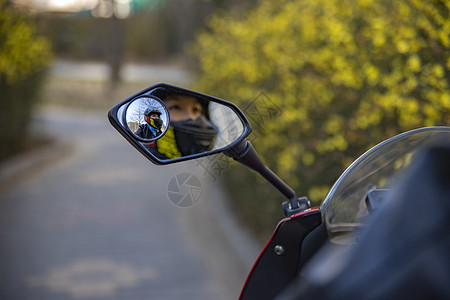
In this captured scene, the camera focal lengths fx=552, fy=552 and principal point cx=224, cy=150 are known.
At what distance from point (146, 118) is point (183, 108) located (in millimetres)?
128

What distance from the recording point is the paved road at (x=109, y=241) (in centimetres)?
429

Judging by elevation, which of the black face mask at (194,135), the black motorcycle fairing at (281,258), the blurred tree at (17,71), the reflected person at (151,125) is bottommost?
the black motorcycle fairing at (281,258)

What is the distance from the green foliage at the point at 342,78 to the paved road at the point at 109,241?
1.02 metres

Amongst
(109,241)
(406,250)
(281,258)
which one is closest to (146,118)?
(281,258)

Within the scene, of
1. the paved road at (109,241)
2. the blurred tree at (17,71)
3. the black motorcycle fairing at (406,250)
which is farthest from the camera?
the blurred tree at (17,71)

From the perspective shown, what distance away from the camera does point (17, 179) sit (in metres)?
7.65

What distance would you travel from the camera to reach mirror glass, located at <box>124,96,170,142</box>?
4.24 ft

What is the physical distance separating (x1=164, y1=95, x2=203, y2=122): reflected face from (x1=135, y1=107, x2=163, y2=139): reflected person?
0.04m

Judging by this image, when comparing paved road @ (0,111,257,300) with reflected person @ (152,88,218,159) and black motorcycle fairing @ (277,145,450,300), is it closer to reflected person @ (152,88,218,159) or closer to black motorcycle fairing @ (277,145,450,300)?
reflected person @ (152,88,218,159)

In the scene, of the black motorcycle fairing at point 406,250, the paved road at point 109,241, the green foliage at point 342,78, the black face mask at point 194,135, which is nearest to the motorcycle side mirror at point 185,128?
the black face mask at point 194,135

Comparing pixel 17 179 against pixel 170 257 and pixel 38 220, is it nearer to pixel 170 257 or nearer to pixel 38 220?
pixel 38 220

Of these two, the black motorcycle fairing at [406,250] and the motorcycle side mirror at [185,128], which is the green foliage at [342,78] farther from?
the black motorcycle fairing at [406,250]

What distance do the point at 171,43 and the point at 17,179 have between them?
97.7 ft

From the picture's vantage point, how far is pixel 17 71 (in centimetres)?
805
